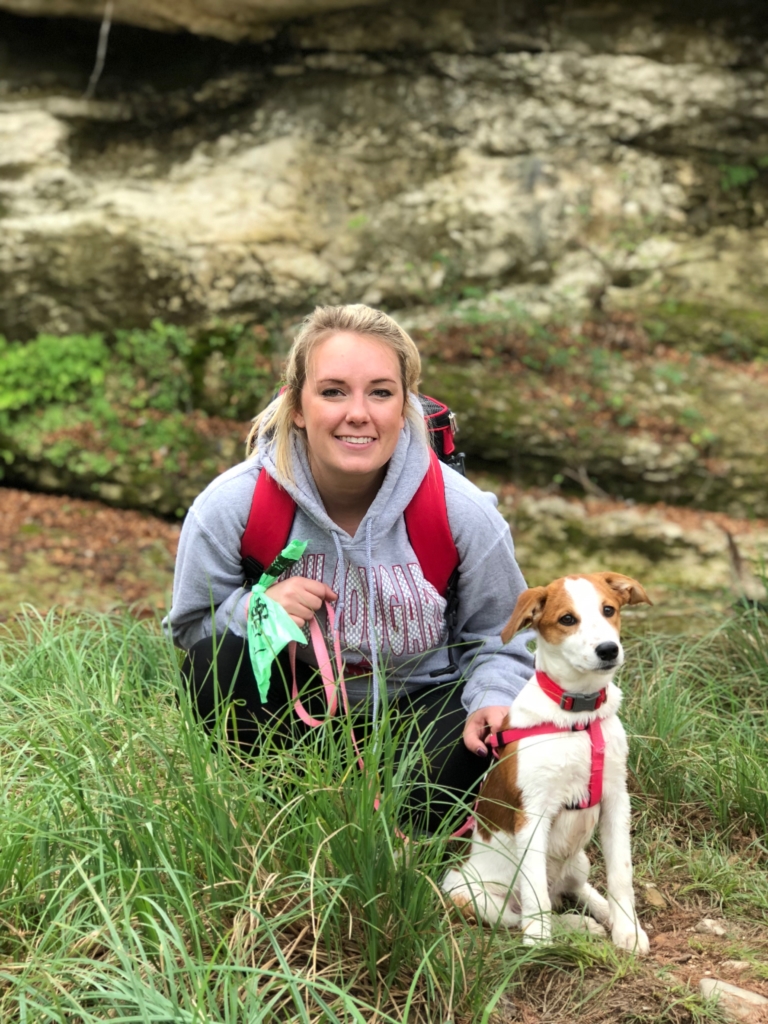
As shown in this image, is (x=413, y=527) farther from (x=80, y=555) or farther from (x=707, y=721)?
(x=80, y=555)

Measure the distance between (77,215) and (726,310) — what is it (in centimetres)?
499

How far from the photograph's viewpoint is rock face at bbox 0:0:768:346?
A: 302 inches

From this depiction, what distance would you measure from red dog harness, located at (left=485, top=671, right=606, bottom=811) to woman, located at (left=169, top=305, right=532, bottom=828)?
1.17 feet

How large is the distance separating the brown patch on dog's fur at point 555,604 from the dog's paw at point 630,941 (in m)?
0.78

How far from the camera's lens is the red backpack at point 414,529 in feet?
10.4

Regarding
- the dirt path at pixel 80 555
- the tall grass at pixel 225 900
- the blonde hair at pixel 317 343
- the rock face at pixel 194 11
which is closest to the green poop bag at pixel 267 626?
the blonde hair at pixel 317 343

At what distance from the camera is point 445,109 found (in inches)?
308

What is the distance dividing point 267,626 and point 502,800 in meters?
0.85

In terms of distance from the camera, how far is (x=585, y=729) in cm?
265

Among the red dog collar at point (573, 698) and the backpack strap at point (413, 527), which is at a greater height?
the backpack strap at point (413, 527)

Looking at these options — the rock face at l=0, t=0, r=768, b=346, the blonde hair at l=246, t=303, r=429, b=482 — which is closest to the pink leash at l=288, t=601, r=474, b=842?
the blonde hair at l=246, t=303, r=429, b=482

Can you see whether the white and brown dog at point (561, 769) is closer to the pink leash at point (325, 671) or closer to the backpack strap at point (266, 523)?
the pink leash at point (325, 671)

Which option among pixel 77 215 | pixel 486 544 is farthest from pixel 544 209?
pixel 486 544

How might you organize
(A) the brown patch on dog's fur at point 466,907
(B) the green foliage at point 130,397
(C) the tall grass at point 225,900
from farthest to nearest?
1. (B) the green foliage at point 130,397
2. (A) the brown patch on dog's fur at point 466,907
3. (C) the tall grass at point 225,900
